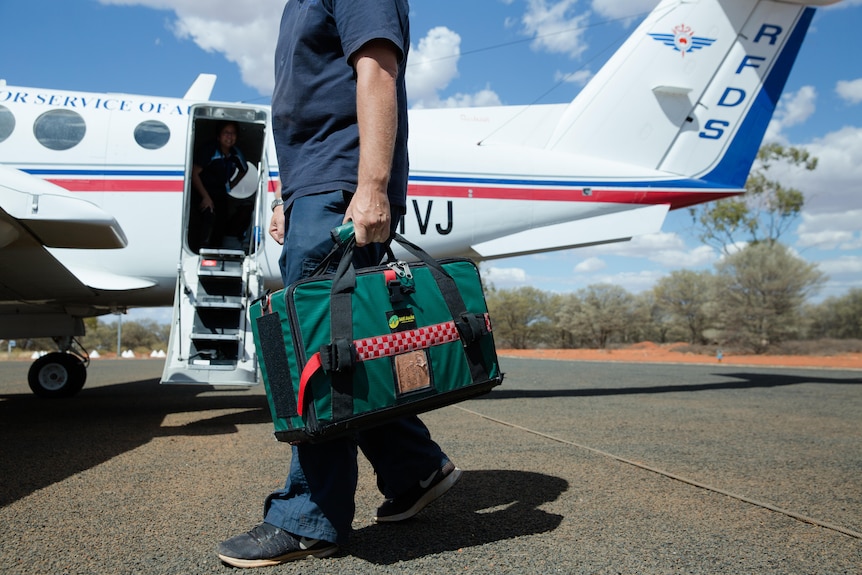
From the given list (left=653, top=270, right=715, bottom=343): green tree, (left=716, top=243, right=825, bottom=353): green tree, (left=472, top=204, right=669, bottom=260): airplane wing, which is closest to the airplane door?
(left=472, top=204, right=669, bottom=260): airplane wing

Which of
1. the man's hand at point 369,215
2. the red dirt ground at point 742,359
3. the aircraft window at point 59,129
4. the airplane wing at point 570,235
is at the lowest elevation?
the red dirt ground at point 742,359

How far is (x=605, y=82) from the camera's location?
8188 mm

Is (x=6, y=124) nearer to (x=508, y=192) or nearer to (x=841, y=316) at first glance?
(x=508, y=192)

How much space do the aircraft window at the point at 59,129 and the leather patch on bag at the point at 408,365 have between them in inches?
234

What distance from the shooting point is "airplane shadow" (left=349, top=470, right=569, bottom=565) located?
7.00 ft

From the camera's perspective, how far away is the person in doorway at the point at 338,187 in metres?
2.01

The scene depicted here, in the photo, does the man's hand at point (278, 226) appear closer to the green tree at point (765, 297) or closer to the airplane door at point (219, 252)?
the airplane door at point (219, 252)

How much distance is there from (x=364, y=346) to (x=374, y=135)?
68 centimetres

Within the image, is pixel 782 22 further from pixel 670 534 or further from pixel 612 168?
pixel 670 534

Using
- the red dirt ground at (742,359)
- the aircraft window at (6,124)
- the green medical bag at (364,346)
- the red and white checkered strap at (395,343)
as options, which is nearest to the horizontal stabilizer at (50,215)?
the aircraft window at (6,124)

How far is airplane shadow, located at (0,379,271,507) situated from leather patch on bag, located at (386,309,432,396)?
78.4 inches

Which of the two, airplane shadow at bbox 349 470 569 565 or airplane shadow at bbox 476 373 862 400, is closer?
airplane shadow at bbox 349 470 569 565

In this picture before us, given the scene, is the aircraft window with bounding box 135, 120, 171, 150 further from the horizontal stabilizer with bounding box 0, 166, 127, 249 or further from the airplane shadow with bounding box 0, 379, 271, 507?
the airplane shadow with bounding box 0, 379, 271, 507

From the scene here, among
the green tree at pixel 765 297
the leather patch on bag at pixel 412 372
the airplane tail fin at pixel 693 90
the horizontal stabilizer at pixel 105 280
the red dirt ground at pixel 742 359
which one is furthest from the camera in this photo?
the green tree at pixel 765 297
